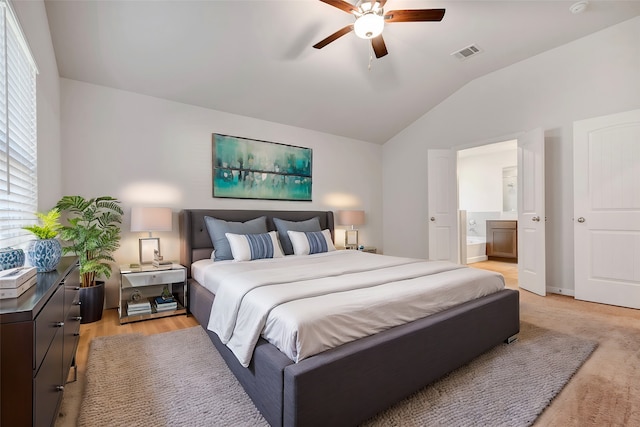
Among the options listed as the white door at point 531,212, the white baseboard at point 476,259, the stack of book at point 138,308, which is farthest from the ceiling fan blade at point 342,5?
the white baseboard at point 476,259

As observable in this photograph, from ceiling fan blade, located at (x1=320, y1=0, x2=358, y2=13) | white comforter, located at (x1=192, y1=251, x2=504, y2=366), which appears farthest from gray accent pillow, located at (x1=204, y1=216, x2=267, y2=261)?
ceiling fan blade, located at (x1=320, y1=0, x2=358, y2=13)

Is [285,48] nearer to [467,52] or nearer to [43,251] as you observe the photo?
[467,52]

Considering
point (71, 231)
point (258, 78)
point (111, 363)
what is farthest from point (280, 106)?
point (111, 363)

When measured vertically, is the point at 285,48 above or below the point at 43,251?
above

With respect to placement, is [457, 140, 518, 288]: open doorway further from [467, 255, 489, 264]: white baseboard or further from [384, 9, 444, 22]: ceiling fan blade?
[384, 9, 444, 22]: ceiling fan blade

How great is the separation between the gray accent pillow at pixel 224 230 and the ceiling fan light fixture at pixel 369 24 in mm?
2382

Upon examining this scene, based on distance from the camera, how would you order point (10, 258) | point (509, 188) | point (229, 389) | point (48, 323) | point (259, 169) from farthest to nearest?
point (509, 188) → point (259, 169) → point (229, 389) → point (10, 258) → point (48, 323)

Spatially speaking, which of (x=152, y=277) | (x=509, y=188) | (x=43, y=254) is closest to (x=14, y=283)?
(x=43, y=254)

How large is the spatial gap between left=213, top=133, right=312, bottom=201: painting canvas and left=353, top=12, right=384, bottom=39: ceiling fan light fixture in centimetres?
236

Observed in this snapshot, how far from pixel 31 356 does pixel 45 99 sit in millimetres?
2573

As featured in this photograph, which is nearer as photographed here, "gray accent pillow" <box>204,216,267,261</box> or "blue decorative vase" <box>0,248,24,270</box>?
"blue decorative vase" <box>0,248,24,270</box>

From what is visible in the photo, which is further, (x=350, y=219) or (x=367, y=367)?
(x=350, y=219)

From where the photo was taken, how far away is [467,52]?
3.84 metres

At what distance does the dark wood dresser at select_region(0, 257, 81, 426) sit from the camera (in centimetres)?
89
